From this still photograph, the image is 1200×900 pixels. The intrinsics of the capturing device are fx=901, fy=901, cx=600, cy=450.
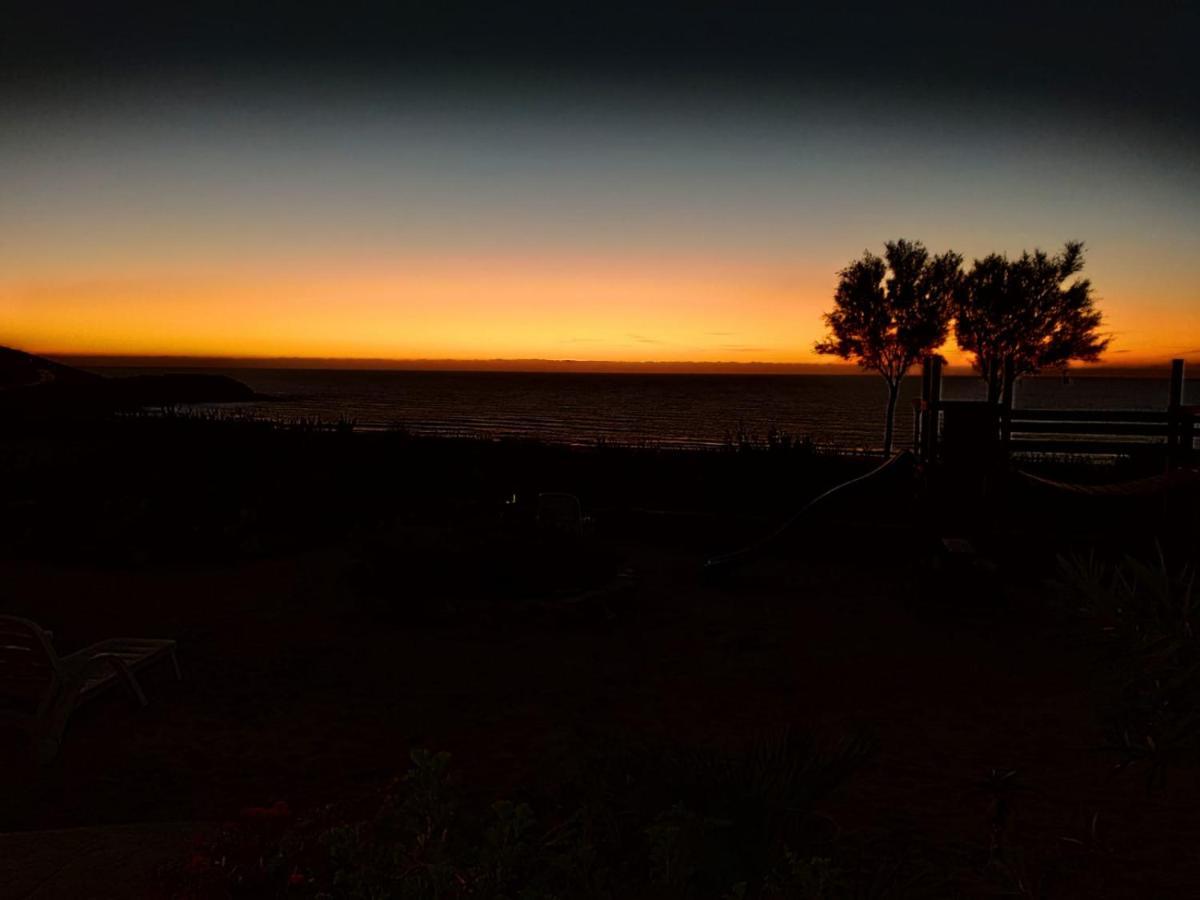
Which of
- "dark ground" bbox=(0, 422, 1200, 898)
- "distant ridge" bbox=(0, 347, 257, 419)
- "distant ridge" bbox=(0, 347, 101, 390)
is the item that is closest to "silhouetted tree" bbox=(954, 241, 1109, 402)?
"dark ground" bbox=(0, 422, 1200, 898)

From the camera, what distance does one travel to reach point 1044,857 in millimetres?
3715

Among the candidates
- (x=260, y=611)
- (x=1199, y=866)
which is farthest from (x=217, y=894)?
(x=260, y=611)

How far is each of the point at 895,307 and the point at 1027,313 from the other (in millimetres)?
5039

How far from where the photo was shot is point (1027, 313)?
31062 millimetres

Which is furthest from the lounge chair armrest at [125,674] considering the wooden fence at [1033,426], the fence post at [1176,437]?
the fence post at [1176,437]

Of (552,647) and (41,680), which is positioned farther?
(552,647)

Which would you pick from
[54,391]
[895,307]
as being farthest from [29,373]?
[895,307]

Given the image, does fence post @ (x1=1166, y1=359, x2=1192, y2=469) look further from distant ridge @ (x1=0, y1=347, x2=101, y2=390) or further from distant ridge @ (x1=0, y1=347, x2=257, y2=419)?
distant ridge @ (x1=0, y1=347, x2=101, y2=390)

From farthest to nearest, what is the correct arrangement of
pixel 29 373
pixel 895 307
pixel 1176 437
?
pixel 29 373 → pixel 895 307 → pixel 1176 437

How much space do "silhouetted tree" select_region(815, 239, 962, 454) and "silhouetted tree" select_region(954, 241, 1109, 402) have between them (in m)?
1.01

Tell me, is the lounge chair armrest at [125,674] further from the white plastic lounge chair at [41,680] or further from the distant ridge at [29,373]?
the distant ridge at [29,373]

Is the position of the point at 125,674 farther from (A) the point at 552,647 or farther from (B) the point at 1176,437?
(B) the point at 1176,437

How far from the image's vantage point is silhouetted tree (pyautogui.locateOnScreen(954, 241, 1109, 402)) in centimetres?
3042

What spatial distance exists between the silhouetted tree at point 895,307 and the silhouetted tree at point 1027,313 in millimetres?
1009
